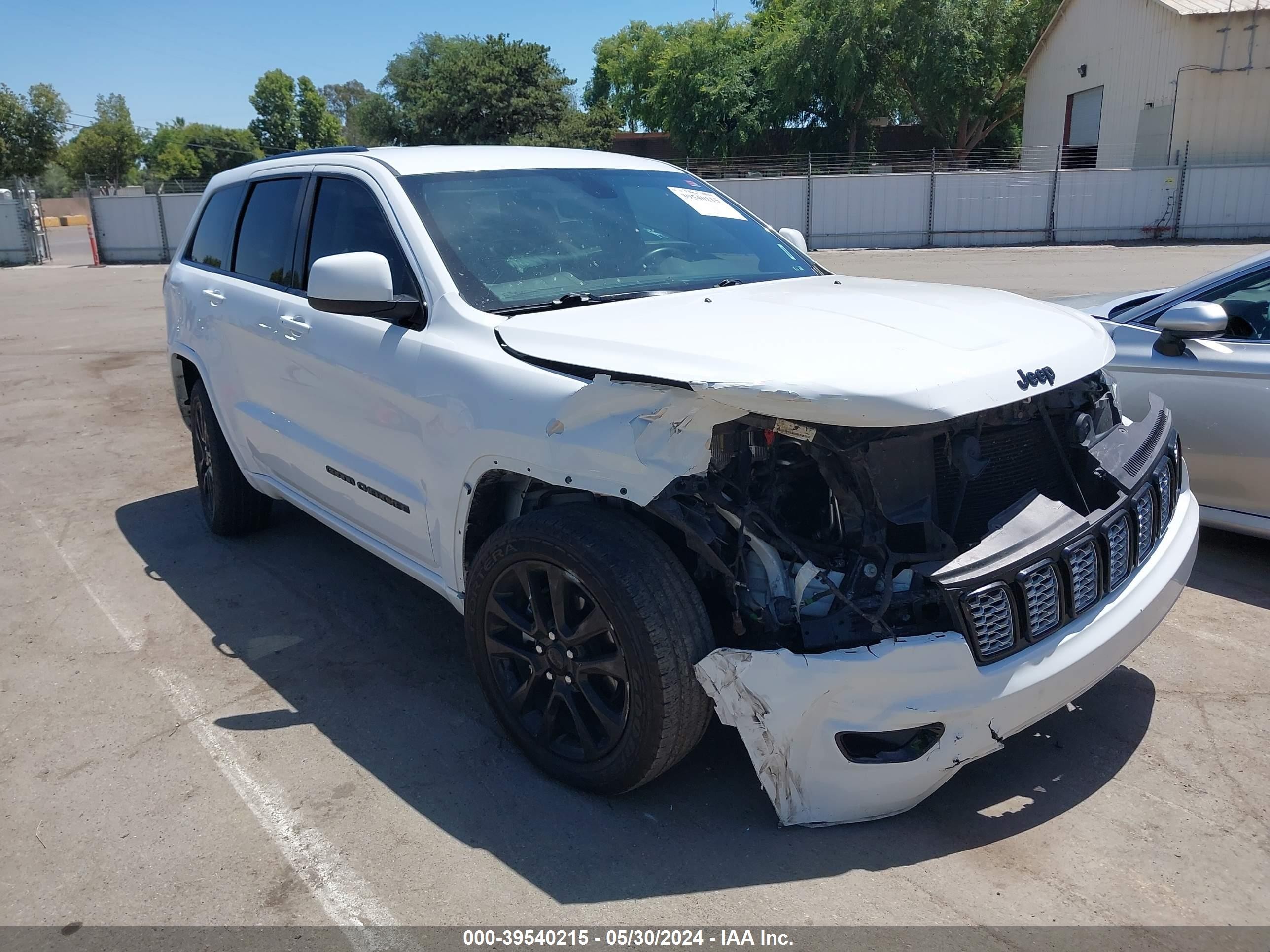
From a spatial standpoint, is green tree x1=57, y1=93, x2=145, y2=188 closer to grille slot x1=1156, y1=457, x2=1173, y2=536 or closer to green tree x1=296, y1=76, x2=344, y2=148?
green tree x1=296, y1=76, x2=344, y2=148

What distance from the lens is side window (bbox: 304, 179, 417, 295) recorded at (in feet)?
11.6

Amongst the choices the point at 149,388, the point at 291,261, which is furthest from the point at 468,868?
the point at 149,388

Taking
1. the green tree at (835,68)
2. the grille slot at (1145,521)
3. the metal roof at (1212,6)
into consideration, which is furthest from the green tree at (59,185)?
the grille slot at (1145,521)

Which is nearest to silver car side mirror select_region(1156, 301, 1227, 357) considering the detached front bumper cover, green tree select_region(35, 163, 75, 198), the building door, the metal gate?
the detached front bumper cover

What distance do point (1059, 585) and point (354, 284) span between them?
2.33 meters

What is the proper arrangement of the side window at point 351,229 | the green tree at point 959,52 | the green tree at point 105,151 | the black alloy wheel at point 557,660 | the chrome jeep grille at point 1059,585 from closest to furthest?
the chrome jeep grille at point 1059,585 → the black alloy wheel at point 557,660 → the side window at point 351,229 → the green tree at point 959,52 → the green tree at point 105,151

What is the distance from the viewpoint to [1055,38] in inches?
1353

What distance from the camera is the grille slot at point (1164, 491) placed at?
3.22 metres

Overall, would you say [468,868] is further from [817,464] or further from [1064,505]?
[1064,505]

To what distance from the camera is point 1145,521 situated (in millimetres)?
3082

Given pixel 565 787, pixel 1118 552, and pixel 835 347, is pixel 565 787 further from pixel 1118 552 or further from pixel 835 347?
pixel 1118 552

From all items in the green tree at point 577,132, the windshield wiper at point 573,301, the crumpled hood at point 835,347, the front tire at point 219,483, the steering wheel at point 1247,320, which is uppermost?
the green tree at point 577,132

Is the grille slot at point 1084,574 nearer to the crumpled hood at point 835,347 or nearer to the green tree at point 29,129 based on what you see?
the crumpled hood at point 835,347

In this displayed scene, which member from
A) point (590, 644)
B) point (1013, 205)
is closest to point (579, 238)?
point (590, 644)
